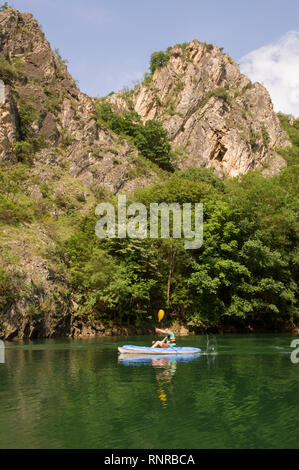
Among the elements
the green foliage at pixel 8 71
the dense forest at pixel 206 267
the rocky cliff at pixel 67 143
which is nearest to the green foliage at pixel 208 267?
the dense forest at pixel 206 267

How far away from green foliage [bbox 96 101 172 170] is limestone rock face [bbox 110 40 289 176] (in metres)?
7.35

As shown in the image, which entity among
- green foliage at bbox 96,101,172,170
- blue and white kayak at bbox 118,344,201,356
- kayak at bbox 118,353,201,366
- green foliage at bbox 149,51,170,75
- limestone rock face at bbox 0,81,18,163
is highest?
green foliage at bbox 149,51,170,75

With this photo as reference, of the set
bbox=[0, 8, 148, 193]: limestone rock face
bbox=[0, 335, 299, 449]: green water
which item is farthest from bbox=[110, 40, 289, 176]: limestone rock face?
bbox=[0, 335, 299, 449]: green water

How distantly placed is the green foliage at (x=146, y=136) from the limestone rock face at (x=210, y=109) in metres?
7.35

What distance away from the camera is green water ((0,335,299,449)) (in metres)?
9.59

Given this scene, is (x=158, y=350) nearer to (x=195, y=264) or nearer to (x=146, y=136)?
(x=195, y=264)

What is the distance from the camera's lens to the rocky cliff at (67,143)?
35094 mm

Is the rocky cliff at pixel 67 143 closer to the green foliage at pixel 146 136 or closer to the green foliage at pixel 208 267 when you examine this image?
the green foliage at pixel 208 267

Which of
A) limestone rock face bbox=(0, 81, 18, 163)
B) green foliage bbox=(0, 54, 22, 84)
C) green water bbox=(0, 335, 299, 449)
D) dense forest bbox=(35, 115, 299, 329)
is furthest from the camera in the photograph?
green foliage bbox=(0, 54, 22, 84)

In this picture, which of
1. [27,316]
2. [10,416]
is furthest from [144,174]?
[10,416]

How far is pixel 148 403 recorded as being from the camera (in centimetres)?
1273

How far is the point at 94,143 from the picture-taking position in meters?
66.2

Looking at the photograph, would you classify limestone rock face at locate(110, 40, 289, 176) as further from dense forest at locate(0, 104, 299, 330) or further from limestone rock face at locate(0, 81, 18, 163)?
dense forest at locate(0, 104, 299, 330)
